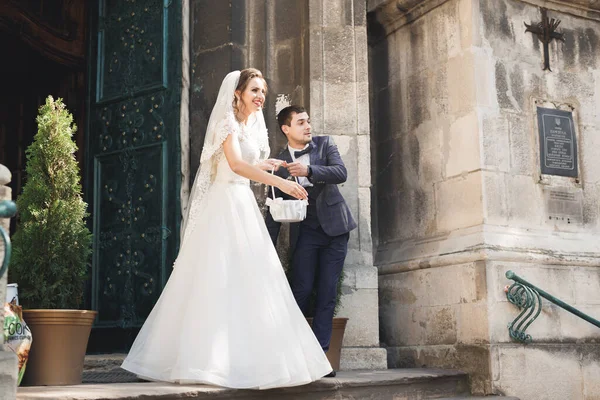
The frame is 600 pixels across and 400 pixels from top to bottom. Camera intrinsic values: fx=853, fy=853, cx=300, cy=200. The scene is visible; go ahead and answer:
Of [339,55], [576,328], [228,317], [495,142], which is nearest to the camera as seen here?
[228,317]

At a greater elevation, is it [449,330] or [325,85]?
[325,85]

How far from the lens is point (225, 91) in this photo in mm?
5645

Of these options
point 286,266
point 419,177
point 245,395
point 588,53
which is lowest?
point 245,395

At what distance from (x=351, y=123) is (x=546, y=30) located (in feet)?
6.10

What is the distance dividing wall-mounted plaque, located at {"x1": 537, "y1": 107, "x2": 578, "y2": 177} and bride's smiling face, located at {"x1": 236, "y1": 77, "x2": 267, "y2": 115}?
2.56 m

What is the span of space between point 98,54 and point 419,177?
118 inches

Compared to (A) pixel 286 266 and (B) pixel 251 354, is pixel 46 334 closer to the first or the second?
(B) pixel 251 354

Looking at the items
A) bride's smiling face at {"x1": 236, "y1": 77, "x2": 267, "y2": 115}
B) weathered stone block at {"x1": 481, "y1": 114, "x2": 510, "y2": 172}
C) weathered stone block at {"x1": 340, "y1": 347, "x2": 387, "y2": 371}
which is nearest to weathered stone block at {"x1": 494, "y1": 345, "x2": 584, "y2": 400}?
weathered stone block at {"x1": 340, "y1": 347, "x2": 387, "y2": 371}

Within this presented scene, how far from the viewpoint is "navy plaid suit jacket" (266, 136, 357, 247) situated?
5.89 m

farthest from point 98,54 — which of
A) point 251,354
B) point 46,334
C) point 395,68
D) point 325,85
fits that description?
point 251,354

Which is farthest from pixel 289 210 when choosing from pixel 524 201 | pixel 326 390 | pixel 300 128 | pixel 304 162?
pixel 524 201

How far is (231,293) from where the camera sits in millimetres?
5102

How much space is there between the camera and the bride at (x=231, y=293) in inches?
192

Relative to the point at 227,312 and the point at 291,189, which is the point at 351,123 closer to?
the point at 291,189
